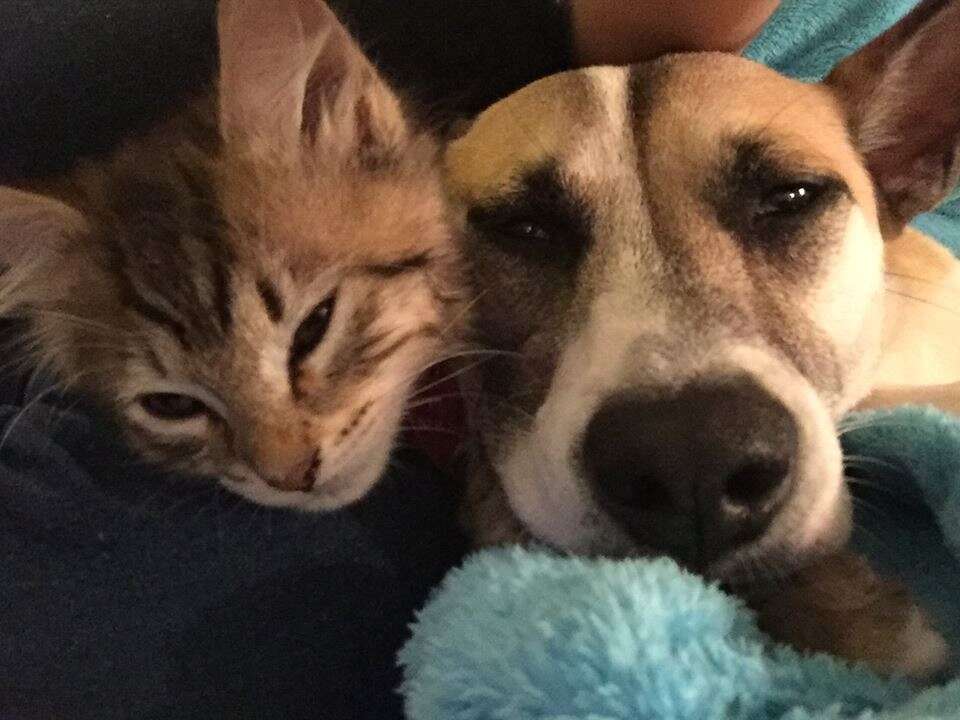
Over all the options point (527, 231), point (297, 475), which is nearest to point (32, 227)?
point (297, 475)

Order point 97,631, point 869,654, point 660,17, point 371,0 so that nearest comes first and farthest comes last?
point 869,654 < point 97,631 < point 660,17 < point 371,0

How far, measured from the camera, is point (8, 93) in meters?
1.24

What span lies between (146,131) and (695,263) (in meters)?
0.68

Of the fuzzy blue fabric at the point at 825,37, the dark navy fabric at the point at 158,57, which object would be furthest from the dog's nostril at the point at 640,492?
the fuzzy blue fabric at the point at 825,37

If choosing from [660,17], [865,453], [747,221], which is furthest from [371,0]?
[865,453]

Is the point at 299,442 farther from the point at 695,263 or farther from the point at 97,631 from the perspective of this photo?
the point at 695,263

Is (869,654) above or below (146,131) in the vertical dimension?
below

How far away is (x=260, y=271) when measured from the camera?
976 mm

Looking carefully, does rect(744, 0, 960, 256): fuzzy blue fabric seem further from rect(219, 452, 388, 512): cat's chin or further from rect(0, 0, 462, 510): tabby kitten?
rect(219, 452, 388, 512): cat's chin

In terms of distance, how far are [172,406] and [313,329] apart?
7.0 inches

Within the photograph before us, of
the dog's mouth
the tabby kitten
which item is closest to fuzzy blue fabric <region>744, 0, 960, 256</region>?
the tabby kitten

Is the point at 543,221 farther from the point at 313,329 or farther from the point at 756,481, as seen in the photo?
the point at 756,481

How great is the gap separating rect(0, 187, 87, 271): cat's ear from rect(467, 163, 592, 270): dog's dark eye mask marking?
0.45 meters

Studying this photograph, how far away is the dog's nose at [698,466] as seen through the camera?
2.56ft
